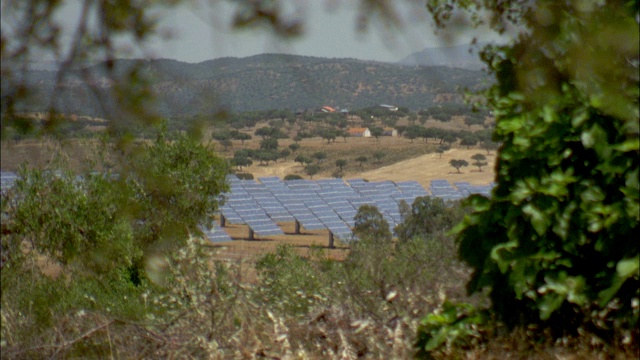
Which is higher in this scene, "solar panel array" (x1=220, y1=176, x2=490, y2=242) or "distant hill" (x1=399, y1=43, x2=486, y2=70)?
"distant hill" (x1=399, y1=43, x2=486, y2=70)

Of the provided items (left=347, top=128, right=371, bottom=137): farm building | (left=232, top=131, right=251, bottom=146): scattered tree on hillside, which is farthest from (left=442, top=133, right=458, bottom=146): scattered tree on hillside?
(left=232, top=131, right=251, bottom=146): scattered tree on hillside

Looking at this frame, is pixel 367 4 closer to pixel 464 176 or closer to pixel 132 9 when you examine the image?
pixel 132 9

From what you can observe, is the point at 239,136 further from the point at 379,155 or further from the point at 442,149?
the point at 442,149

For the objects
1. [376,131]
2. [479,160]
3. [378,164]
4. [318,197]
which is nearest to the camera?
[318,197]

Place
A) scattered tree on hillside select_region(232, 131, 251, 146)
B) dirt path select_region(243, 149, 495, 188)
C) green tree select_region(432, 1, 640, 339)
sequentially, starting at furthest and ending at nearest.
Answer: dirt path select_region(243, 149, 495, 188), scattered tree on hillside select_region(232, 131, 251, 146), green tree select_region(432, 1, 640, 339)

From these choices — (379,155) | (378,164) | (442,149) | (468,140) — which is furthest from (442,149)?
(378,164)

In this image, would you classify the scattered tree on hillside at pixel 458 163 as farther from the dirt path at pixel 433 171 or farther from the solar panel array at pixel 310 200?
the solar panel array at pixel 310 200

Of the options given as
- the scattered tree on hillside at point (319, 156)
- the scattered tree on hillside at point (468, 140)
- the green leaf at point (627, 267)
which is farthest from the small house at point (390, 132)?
the green leaf at point (627, 267)

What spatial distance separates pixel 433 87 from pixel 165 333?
3.39 meters

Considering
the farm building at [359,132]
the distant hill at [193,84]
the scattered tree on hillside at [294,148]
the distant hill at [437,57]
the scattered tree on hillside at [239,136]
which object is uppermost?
the distant hill at [437,57]

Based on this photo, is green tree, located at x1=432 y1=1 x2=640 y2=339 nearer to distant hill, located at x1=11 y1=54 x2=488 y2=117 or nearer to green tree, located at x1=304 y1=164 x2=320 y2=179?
distant hill, located at x1=11 y1=54 x2=488 y2=117

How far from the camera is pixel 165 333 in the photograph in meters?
A: 4.48

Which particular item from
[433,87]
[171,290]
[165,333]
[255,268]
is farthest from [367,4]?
[255,268]

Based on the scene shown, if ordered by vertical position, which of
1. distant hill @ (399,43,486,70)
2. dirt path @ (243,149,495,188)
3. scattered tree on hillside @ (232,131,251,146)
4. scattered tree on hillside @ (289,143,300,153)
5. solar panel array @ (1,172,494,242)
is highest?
distant hill @ (399,43,486,70)
